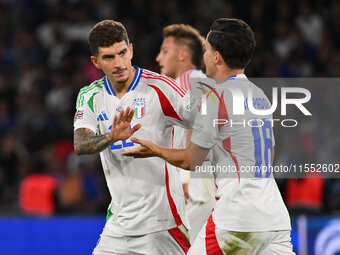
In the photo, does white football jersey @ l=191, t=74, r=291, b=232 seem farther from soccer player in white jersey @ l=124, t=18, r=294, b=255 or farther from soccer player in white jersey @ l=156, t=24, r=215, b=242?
soccer player in white jersey @ l=156, t=24, r=215, b=242

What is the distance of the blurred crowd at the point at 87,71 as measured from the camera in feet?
26.9

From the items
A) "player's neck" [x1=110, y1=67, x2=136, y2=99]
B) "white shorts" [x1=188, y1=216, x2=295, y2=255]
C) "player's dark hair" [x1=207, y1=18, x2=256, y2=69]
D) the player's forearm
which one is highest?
"player's dark hair" [x1=207, y1=18, x2=256, y2=69]

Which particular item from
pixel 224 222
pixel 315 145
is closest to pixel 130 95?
pixel 224 222

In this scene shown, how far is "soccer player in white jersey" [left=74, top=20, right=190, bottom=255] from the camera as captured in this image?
4191 millimetres

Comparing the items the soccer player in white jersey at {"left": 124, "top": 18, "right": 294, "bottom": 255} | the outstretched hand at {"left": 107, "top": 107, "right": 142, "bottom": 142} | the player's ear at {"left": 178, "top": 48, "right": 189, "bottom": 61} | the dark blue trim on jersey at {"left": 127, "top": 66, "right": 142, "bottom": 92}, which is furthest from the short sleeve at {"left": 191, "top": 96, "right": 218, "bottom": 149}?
the player's ear at {"left": 178, "top": 48, "right": 189, "bottom": 61}

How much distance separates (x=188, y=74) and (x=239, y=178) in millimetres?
2401

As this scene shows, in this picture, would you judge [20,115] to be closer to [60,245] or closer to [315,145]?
[60,245]

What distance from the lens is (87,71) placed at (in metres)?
10.6

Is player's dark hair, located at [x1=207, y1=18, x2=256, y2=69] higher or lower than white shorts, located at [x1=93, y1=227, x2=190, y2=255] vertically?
higher

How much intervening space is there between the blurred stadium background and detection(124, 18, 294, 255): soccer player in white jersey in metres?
3.59

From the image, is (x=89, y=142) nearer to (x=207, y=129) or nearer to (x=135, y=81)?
(x=135, y=81)

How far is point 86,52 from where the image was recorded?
432 inches

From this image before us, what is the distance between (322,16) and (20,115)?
5.32 m

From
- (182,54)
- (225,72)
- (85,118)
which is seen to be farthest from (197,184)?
(225,72)
